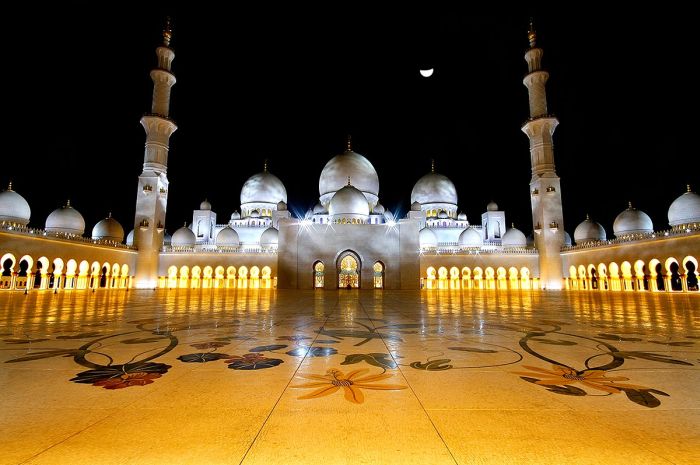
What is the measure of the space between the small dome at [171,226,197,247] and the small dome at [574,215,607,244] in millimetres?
31354

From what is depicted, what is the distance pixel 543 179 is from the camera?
87.0ft

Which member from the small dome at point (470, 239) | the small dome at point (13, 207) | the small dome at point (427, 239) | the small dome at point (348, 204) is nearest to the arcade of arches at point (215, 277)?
the small dome at point (348, 204)

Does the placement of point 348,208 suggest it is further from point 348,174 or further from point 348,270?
point 348,174

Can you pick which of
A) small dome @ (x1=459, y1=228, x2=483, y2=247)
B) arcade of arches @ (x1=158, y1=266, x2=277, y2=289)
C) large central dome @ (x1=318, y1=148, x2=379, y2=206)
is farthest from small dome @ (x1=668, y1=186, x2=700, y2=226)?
arcade of arches @ (x1=158, y1=266, x2=277, y2=289)

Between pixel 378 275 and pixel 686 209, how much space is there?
63.9 ft

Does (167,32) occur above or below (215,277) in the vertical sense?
above

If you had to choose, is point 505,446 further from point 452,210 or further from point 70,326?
point 452,210

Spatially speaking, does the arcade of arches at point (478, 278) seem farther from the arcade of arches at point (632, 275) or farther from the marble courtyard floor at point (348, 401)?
the marble courtyard floor at point (348, 401)

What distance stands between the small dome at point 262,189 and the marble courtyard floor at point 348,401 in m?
31.8

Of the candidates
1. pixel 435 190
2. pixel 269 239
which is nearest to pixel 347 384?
pixel 269 239

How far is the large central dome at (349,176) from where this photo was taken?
2866cm

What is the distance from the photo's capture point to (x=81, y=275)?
2161 centimetres

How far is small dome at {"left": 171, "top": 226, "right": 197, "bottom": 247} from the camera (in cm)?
2888

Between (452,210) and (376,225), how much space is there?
14316 mm
